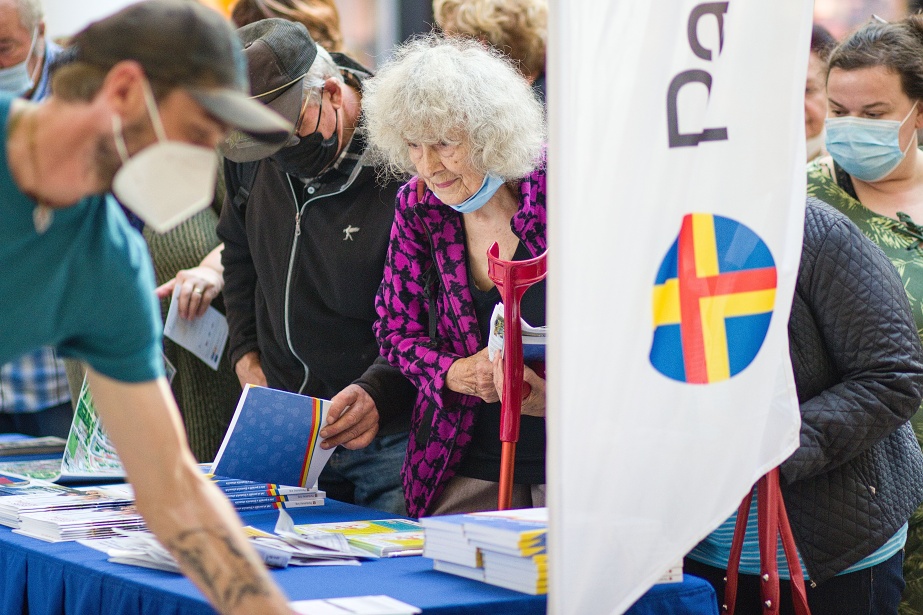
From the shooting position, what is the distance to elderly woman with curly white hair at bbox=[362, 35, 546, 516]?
2.12m

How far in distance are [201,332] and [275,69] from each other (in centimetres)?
88

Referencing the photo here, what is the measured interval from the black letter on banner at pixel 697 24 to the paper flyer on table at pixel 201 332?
1.68 metres

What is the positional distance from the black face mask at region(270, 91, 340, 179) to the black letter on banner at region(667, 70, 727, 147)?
3.67ft

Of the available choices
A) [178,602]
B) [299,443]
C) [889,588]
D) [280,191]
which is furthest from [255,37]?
[889,588]

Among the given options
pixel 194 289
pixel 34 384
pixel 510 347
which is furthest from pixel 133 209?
pixel 34 384

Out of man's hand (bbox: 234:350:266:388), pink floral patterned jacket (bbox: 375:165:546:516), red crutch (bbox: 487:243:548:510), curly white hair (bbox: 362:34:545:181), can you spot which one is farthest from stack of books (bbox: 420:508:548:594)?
man's hand (bbox: 234:350:266:388)

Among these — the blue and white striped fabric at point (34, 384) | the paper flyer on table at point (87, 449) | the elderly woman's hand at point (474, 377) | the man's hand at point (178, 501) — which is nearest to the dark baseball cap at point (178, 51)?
the man's hand at point (178, 501)

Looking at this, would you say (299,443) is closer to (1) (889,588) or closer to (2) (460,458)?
(2) (460,458)

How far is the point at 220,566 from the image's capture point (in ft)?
4.58

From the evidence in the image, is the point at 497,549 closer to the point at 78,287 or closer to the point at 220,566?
the point at 220,566

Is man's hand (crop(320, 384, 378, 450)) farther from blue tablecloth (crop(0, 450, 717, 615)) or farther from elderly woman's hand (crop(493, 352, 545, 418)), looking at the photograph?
blue tablecloth (crop(0, 450, 717, 615))

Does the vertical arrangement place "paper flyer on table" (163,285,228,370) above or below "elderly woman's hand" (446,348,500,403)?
below

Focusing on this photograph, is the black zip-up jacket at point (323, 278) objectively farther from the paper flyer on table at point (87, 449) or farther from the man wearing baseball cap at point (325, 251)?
the paper flyer on table at point (87, 449)

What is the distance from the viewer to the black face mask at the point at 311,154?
249 cm
